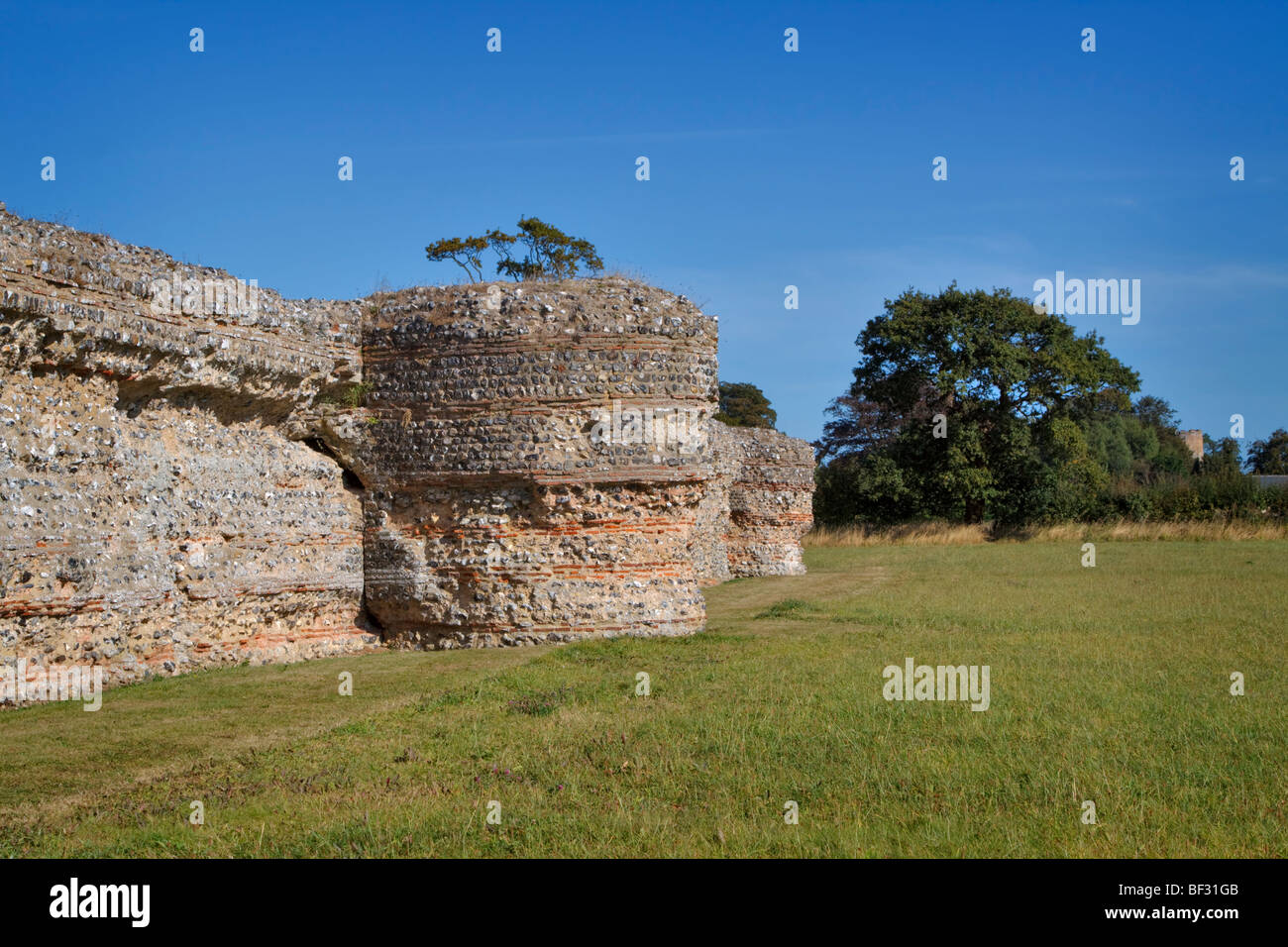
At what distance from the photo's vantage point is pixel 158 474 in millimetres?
10953

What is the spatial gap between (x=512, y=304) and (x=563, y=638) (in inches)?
159

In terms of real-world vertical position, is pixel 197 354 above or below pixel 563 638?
above

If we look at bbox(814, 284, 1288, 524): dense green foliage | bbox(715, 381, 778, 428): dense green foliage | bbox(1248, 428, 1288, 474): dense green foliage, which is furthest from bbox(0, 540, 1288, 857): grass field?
bbox(1248, 428, 1288, 474): dense green foliage

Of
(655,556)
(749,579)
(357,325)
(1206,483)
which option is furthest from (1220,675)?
(1206,483)

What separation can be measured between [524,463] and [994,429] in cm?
3354

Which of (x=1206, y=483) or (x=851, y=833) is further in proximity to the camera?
(x=1206, y=483)

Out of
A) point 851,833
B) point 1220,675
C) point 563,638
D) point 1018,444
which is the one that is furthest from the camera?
point 1018,444

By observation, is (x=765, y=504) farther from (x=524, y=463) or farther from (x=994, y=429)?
(x=994, y=429)

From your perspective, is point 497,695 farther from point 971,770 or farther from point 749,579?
point 749,579

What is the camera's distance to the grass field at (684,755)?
5.94 metres

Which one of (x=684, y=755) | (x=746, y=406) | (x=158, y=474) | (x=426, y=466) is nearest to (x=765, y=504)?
(x=426, y=466)

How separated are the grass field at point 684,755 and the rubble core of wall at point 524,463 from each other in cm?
65

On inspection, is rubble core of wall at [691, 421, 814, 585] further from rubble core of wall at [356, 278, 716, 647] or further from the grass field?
the grass field

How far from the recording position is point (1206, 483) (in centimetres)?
4453
